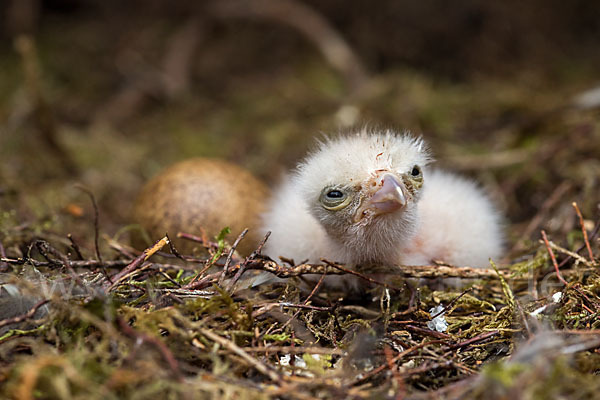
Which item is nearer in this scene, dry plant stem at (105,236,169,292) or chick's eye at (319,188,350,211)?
dry plant stem at (105,236,169,292)

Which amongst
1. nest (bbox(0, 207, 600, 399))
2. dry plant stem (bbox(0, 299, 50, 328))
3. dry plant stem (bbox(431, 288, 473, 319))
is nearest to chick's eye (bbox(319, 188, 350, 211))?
nest (bbox(0, 207, 600, 399))

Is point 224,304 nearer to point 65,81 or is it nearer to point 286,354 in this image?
point 286,354

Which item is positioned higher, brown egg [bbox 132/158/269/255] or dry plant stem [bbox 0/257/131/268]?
brown egg [bbox 132/158/269/255]

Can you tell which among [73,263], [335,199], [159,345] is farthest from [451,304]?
[73,263]

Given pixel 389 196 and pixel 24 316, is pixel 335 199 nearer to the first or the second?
pixel 389 196

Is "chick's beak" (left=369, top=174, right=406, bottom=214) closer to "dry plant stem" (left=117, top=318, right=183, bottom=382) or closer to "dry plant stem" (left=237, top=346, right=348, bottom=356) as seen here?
"dry plant stem" (left=237, top=346, right=348, bottom=356)

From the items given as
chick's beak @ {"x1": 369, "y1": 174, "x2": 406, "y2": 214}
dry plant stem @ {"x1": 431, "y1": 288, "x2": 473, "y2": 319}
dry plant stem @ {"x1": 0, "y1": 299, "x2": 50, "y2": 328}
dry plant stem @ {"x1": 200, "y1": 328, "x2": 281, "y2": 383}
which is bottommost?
dry plant stem @ {"x1": 0, "y1": 299, "x2": 50, "y2": 328}

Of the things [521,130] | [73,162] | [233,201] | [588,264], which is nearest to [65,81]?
[73,162]
